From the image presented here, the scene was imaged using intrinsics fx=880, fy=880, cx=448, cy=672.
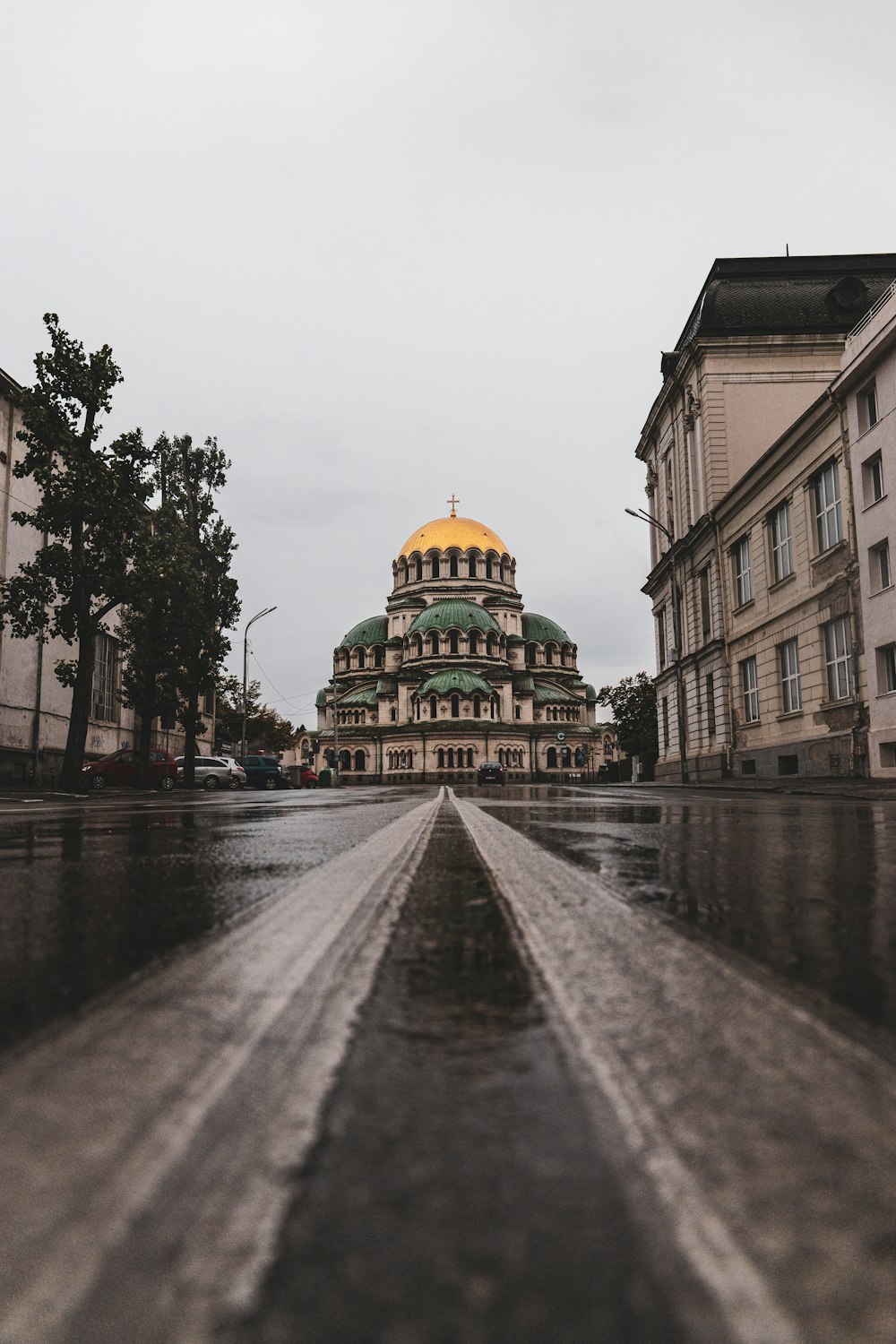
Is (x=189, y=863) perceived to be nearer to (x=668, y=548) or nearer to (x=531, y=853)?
(x=531, y=853)

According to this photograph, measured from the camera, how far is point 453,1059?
2.27 feet

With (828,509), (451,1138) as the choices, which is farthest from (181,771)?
(451,1138)

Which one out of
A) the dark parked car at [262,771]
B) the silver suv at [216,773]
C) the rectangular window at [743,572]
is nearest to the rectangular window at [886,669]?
the rectangular window at [743,572]

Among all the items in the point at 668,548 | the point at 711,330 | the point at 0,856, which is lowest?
the point at 0,856

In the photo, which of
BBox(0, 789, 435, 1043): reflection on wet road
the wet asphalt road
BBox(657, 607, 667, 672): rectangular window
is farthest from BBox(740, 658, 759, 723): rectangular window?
the wet asphalt road

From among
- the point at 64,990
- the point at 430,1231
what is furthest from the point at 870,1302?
the point at 64,990

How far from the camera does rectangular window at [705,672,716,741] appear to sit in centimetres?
3072

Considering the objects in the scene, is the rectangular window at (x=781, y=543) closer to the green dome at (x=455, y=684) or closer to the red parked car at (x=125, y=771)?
the red parked car at (x=125, y=771)

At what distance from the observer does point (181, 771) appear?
35.3 metres

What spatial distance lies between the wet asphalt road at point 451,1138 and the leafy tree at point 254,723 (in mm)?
56512

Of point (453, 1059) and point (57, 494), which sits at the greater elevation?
point (57, 494)

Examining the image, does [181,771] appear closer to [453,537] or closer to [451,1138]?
[451,1138]

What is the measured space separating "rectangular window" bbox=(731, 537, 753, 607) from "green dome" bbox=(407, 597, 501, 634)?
2041 inches

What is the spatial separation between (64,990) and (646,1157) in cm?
69
